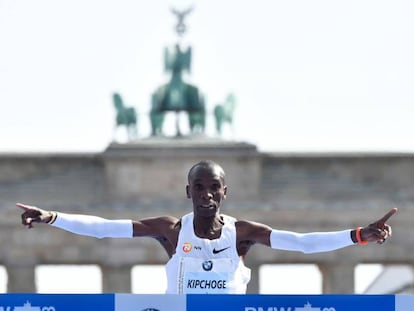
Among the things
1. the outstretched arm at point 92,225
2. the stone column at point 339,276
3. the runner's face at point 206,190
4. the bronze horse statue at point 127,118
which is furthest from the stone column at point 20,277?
the runner's face at point 206,190

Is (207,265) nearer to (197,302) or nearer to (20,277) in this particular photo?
(197,302)

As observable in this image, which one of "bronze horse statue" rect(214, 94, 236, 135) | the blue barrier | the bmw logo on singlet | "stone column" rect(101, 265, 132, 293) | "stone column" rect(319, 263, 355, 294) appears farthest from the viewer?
"bronze horse statue" rect(214, 94, 236, 135)

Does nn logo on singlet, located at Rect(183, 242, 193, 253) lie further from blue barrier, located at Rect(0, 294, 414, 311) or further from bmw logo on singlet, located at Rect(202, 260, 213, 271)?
blue barrier, located at Rect(0, 294, 414, 311)

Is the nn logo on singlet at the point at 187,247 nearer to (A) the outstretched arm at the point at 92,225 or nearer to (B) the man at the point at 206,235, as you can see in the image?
(B) the man at the point at 206,235

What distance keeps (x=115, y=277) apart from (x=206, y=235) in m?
41.6

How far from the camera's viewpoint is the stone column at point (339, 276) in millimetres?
49938

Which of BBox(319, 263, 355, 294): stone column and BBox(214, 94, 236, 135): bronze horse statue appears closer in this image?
BBox(319, 263, 355, 294): stone column

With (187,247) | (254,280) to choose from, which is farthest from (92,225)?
(254,280)

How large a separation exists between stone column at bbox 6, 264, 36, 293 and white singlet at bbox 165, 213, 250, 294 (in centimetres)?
4087

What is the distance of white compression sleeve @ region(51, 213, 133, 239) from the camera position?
9.38m

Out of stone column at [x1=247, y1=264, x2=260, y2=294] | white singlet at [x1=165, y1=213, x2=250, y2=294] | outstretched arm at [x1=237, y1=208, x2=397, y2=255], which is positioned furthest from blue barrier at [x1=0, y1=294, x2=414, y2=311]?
stone column at [x1=247, y1=264, x2=260, y2=294]

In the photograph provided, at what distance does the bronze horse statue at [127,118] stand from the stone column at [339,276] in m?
7.17

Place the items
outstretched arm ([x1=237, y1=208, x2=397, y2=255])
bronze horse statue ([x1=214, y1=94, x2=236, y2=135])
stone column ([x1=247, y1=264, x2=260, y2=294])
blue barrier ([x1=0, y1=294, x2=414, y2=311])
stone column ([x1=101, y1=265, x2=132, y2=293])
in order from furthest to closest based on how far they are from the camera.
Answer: bronze horse statue ([x1=214, y1=94, x2=236, y2=135]) → stone column ([x1=101, y1=265, x2=132, y2=293]) → stone column ([x1=247, y1=264, x2=260, y2=294]) → outstretched arm ([x1=237, y1=208, x2=397, y2=255]) → blue barrier ([x1=0, y1=294, x2=414, y2=311])

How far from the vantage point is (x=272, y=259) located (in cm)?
5131
